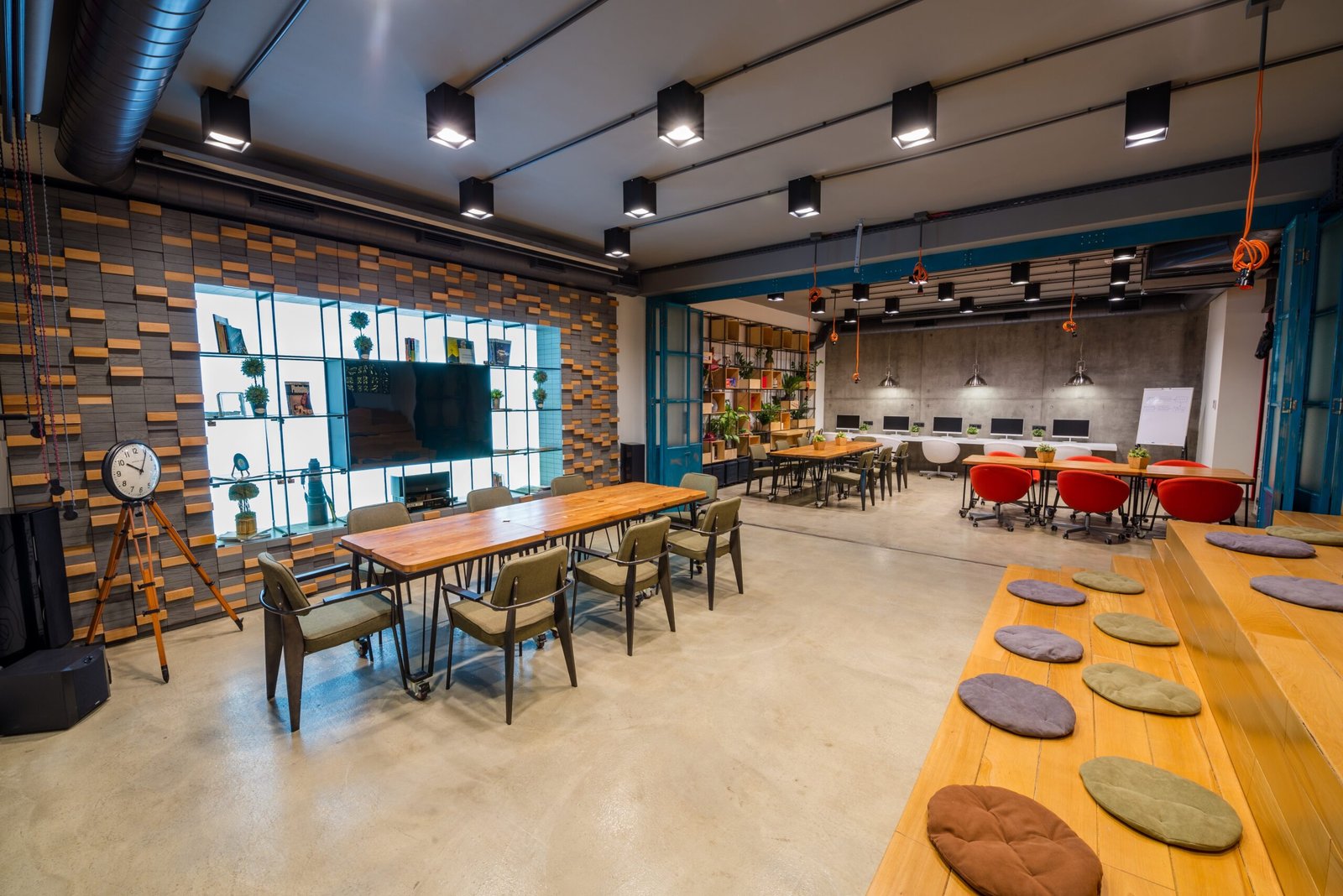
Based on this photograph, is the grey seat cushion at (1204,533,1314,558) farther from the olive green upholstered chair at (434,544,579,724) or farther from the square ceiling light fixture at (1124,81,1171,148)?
the olive green upholstered chair at (434,544,579,724)

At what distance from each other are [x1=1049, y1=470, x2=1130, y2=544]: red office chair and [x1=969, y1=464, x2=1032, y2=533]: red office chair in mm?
395

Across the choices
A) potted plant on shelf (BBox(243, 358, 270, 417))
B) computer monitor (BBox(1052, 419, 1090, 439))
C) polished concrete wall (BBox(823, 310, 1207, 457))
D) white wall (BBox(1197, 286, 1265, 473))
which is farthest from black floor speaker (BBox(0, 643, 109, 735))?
computer monitor (BBox(1052, 419, 1090, 439))

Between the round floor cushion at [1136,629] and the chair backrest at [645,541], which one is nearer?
the round floor cushion at [1136,629]

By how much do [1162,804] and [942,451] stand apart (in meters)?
10.1

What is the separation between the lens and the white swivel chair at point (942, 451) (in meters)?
10.7

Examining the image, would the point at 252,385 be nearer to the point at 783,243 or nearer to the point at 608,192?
the point at 608,192

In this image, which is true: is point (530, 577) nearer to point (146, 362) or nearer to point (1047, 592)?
point (1047, 592)

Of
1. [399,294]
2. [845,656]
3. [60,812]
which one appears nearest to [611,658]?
[845,656]

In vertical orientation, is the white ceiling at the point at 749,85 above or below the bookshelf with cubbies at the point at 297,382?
above

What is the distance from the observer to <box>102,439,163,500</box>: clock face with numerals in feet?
9.82

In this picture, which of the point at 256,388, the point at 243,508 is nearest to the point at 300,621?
the point at 243,508

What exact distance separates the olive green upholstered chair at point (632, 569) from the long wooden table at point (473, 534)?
11.5 inches

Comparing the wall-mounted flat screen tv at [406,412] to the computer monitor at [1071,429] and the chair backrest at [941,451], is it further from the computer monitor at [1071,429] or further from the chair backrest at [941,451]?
the computer monitor at [1071,429]

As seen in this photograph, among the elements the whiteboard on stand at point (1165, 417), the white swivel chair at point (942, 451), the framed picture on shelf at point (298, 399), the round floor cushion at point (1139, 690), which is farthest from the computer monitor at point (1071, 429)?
the framed picture on shelf at point (298, 399)
